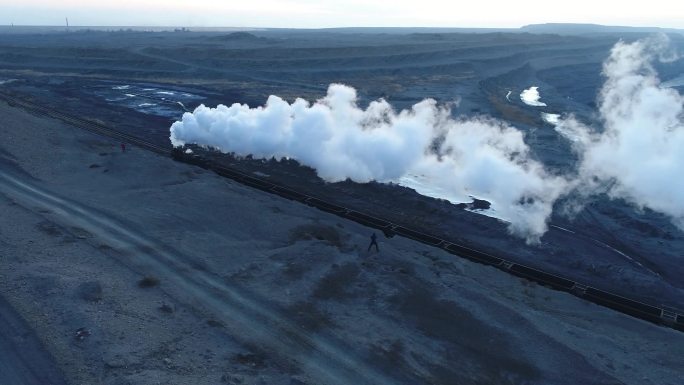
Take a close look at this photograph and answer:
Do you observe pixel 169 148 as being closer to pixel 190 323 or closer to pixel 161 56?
pixel 190 323

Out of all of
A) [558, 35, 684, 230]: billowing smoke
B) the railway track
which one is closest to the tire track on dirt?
the railway track

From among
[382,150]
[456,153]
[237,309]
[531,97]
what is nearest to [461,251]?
[382,150]

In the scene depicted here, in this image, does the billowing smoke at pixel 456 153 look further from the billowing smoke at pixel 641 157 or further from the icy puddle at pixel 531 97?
the icy puddle at pixel 531 97

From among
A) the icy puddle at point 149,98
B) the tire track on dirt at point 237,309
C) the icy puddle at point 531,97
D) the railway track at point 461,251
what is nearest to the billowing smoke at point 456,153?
the railway track at point 461,251

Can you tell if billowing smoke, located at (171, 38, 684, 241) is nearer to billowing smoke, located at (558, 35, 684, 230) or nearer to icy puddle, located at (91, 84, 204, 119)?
billowing smoke, located at (558, 35, 684, 230)

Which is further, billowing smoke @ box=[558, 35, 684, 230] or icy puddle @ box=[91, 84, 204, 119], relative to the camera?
icy puddle @ box=[91, 84, 204, 119]

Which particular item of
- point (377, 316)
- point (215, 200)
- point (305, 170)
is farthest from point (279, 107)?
point (377, 316)
